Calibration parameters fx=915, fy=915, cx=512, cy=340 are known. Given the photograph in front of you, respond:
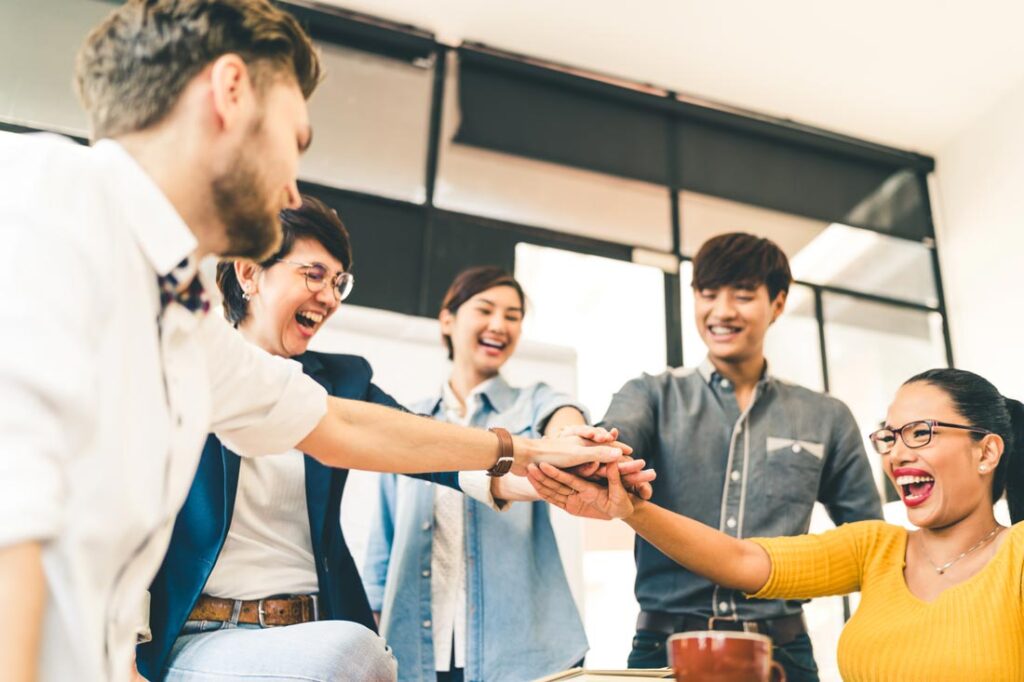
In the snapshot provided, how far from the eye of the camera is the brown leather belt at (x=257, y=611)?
138 centimetres

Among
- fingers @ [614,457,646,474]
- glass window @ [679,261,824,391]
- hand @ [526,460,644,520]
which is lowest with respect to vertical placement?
hand @ [526,460,644,520]

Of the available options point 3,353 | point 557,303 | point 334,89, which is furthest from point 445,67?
point 3,353

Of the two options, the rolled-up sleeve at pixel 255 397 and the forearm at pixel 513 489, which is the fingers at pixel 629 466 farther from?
the rolled-up sleeve at pixel 255 397

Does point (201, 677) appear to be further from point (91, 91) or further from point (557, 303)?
point (557, 303)

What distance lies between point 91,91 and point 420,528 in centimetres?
127

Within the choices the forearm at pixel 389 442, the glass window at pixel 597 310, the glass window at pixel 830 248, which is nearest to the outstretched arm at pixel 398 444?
the forearm at pixel 389 442

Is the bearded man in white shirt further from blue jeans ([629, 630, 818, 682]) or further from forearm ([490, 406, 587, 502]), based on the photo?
blue jeans ([629, 630, 818, 682])

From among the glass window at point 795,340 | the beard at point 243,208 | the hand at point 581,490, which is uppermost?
the glass window at point 795,340

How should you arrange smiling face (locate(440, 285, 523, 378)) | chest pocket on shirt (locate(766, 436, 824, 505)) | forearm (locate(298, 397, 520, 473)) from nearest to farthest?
forearm (locate(298, 397, 520, 473)), chest pocket on shirt (locate(766, 436, 824, 505)), smiling face (locate(440, 285, 523, 378))

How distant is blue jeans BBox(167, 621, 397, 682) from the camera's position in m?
1.19

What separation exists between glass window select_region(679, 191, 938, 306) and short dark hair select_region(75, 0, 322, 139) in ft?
11.7

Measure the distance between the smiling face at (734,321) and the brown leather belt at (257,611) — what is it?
126 centimetres

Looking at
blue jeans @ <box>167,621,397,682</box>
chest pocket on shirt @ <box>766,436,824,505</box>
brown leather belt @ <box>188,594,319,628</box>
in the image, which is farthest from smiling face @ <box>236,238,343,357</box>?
chest pocket on shirt @ <box>766,436,824,505</box>

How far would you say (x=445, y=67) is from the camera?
429cm
